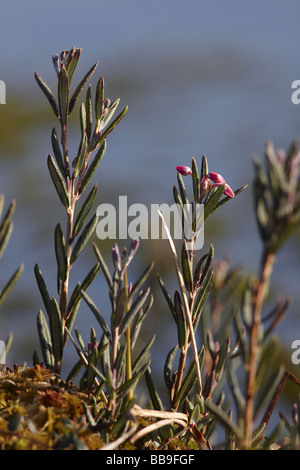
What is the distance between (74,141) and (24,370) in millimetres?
3611

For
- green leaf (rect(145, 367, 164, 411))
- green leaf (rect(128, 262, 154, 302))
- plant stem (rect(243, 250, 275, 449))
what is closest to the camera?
plant stem (rect(243, 250, 275, 449))

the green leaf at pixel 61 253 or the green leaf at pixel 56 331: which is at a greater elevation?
the green leaf at pixel 61 253

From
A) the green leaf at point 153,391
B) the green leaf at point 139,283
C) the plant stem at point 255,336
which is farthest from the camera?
the green leaf at point 153,391

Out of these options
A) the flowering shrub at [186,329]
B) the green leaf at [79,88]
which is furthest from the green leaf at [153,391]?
the green leaf at [79,88]

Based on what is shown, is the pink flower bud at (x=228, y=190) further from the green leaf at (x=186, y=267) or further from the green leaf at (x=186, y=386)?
the green leaf at (x=186, y=386)

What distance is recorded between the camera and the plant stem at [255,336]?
441 mm

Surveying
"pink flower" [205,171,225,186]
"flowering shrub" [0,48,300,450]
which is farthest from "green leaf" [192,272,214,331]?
"pink flower" [205,171,225,186]

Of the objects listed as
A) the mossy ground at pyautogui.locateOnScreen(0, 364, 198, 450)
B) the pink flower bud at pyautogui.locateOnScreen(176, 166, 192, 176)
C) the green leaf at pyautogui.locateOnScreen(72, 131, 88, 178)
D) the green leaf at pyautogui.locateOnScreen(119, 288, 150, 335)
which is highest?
the green leaf at pyautogui.locateOnScreen(72, 131, 88, 178)

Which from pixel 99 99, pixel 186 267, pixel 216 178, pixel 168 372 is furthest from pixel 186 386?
pixel 99 99

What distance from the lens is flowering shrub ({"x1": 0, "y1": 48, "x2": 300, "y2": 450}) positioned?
45 cm

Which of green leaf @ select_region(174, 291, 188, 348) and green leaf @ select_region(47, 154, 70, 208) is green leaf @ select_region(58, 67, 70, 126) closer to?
green leaf @ select_region(47, 154, 70, 208)

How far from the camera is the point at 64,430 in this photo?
1.68ft
